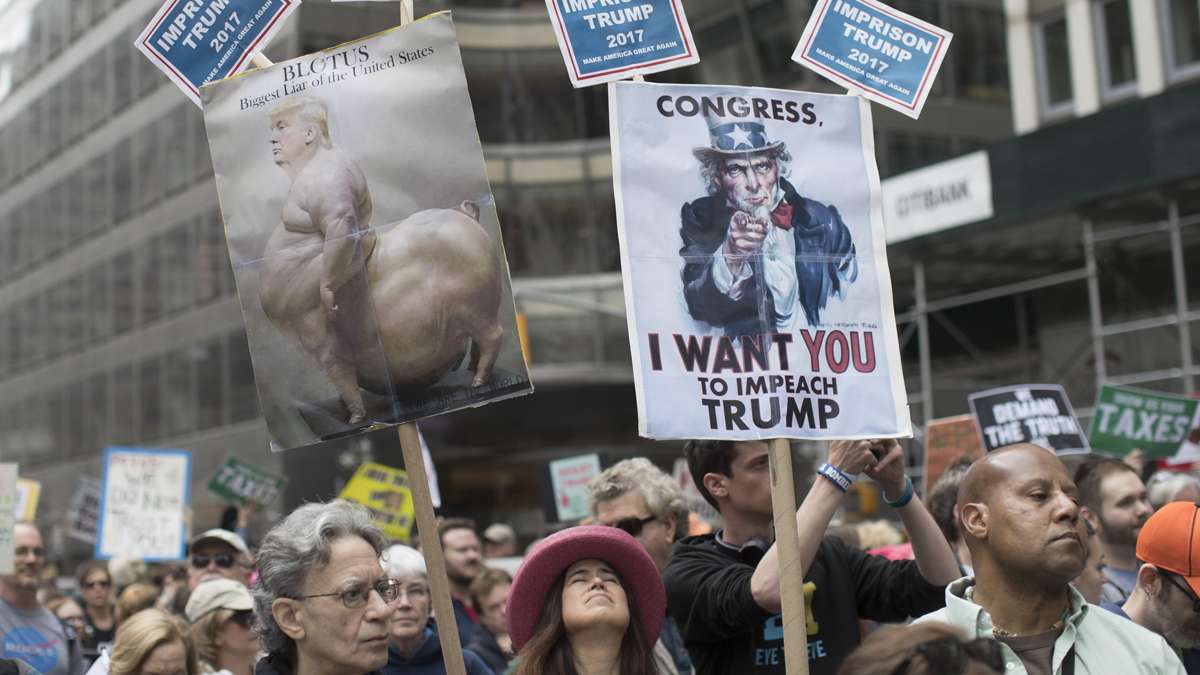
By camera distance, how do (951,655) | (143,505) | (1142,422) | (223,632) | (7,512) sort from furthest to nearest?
(143,505) → (1142,422) → (7,512) → (223,632) → (951,655)

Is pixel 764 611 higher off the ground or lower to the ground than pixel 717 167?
lower

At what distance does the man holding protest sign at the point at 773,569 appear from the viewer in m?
4.17

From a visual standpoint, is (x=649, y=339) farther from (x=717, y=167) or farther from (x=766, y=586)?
(x=766, y=586)

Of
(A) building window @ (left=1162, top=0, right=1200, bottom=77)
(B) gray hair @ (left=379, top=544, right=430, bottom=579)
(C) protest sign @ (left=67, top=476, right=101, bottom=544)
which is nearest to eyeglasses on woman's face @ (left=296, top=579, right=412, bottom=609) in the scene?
(B) gray hair @ (left=379, top=544, right=430, bottom=579)

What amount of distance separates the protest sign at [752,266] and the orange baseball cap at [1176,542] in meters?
0.78

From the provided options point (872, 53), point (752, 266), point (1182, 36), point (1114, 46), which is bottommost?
point (752, 266)

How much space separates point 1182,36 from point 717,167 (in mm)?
16669

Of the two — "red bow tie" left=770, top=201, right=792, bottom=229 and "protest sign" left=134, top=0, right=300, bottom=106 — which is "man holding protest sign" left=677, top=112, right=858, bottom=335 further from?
"protest sign" left=134, top=0, right=300, bottom=106

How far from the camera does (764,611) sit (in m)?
4.15

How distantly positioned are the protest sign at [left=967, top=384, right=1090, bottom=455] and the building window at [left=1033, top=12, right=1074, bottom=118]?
13199 millimetres

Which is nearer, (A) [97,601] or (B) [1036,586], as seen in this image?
(B) [1036,586]

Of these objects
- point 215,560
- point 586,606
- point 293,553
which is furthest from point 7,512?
point 586,606

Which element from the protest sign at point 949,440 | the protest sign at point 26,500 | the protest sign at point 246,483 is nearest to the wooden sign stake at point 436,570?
the protest sign at point 949,440

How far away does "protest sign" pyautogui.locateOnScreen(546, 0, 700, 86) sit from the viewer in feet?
14.0
